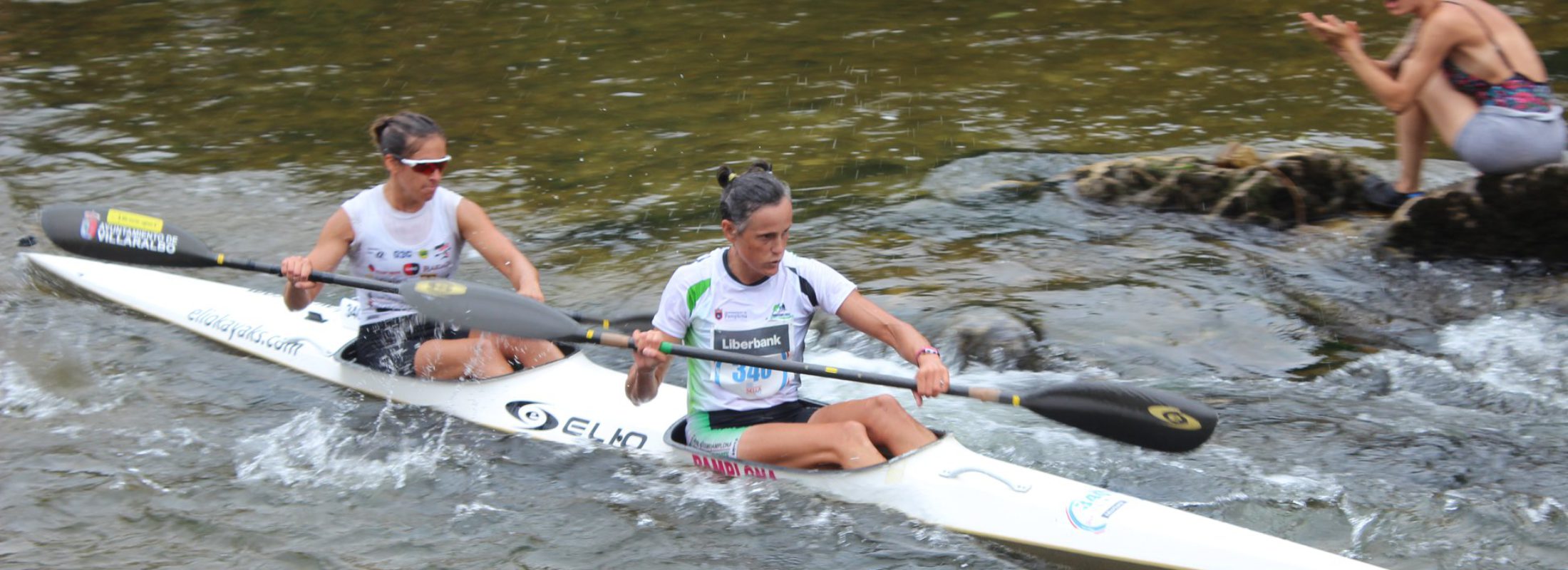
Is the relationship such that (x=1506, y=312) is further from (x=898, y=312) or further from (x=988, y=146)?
(x=988, y=146)

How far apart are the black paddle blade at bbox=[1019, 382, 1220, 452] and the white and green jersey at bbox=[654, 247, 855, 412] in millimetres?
769

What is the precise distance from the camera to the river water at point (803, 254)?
179 inches

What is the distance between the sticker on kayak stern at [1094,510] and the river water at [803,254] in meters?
0.21

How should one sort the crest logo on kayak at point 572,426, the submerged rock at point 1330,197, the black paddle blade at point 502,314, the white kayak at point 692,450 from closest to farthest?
the white kayak at point 692,450
the black paddle blade at point 502,314
the crest logo on kayak at point 572,426
the submerged rock at point 1330,197

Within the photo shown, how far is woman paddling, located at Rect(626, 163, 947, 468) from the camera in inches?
170

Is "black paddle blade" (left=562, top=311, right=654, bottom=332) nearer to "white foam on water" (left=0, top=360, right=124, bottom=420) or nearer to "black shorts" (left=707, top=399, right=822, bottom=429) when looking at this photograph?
"black shorts" (left=707, top=399, right=822, bottom=429)

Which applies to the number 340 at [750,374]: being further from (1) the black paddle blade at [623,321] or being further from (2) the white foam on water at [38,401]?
(2) the white foam on water at [38,401]

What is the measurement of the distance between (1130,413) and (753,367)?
1.23 metres

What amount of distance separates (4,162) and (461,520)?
698 cm

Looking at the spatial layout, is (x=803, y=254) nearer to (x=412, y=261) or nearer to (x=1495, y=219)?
(x=412, y=261)

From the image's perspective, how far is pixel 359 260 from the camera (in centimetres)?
548

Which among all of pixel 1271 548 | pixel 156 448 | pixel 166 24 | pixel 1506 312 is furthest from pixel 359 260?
pixel 166 24

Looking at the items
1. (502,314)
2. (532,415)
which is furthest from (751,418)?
(532,415)

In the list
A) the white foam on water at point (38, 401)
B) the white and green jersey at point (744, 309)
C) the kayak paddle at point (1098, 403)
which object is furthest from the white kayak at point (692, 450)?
the white foam on water at point (38, 401)
